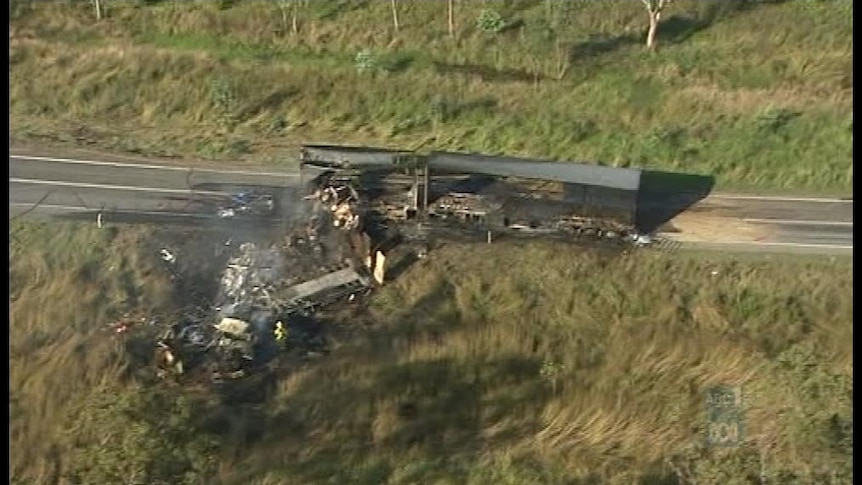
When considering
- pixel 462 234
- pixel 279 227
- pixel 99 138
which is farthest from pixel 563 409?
pixel 99 138

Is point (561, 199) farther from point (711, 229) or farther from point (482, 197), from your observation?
point (711, 229)

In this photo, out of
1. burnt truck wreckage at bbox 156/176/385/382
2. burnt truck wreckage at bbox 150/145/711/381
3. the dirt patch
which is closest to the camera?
burnt truck wreckage at bbox 156/176/385/382

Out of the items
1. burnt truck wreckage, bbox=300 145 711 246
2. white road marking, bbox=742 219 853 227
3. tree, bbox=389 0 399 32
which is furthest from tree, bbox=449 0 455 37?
white road marking, bbox=742 219 853 227

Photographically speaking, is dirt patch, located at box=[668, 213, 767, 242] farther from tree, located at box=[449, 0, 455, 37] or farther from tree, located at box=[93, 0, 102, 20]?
tree, located at box=[93, 0, 102, 20]

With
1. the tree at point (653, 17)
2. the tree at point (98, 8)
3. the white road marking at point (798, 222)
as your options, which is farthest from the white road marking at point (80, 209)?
the tree at point (653, 17)

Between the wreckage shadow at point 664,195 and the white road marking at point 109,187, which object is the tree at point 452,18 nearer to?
the wreckage shadow at point 664,195

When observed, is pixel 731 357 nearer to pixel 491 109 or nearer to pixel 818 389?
pixel 818 389
